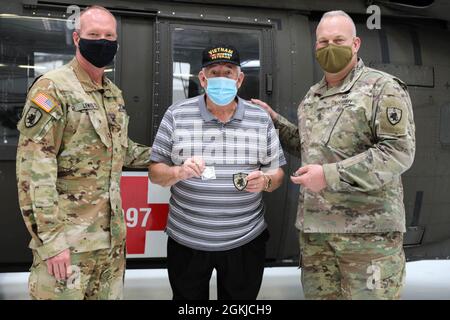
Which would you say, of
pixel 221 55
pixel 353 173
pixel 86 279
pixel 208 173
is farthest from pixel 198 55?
pixel 86 279

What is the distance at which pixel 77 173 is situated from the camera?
2.01m

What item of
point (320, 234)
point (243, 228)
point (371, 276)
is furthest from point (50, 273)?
point (371, 276)

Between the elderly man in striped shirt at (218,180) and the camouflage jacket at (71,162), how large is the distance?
0.87 ft

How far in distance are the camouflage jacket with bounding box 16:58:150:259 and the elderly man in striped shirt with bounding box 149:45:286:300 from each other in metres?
0.27

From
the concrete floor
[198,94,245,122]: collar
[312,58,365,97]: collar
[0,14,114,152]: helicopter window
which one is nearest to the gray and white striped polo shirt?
[198,94,245,122]: collar

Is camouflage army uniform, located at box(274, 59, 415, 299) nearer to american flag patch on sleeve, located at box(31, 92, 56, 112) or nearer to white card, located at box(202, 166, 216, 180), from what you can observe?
white card, located at box(202, 166, 216, 180)

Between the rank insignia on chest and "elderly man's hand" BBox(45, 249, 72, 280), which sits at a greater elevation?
the rank insignia on chest

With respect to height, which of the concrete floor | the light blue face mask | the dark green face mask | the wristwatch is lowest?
the concrete floor

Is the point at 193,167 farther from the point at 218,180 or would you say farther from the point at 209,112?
the point at 209,112

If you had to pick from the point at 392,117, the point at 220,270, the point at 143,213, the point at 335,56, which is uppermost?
the point at 335,56

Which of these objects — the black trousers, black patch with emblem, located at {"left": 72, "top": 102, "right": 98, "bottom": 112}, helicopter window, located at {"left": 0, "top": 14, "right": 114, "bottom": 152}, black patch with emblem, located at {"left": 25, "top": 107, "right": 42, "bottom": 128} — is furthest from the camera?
helicopter window, located at {"left": 0, "top": 14, "right": 114, "bottom": 152}

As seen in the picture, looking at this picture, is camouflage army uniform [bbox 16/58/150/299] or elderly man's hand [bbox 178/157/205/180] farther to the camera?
elderly man's hand [bbox 178/157/205/180]

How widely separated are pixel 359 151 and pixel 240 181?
0.59m

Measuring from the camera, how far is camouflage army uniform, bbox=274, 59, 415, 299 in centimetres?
208
